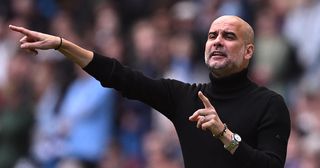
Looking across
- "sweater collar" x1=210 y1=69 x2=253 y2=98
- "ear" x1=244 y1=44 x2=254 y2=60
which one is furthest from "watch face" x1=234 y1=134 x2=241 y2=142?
"ear" x1=244 y1=44 x2=254 y2=60

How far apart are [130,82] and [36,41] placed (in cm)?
64

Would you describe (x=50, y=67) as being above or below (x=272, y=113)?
above

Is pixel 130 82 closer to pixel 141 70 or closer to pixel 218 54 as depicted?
pixel 218 54

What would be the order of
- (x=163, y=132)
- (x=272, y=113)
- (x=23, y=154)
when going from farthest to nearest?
1. (x=23, y=154)
2. (x=163, y=132)
3. (x=272, y=113)

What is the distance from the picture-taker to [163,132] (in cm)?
1238

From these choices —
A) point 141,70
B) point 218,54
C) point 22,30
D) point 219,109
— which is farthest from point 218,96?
point 141,70

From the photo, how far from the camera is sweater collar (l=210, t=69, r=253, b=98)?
715 cm

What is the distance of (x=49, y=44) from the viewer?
705cm

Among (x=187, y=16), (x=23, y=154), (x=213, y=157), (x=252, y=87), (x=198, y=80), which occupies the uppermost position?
(x=187, y=16)

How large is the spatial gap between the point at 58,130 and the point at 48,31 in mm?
2495

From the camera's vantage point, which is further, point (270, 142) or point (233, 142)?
point (270, 142)

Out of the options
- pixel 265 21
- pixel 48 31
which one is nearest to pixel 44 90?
pixel 48 31

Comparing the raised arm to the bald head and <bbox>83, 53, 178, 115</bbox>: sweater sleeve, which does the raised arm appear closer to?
<bbox>83, 53, 178, 115</bbox>: sweater sleeve

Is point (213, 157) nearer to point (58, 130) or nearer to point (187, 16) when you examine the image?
point (58, 130)
